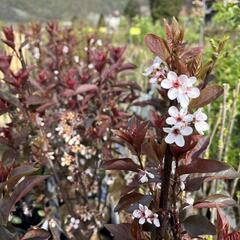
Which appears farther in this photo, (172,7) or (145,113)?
(172,7)

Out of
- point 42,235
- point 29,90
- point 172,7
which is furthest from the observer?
point 172,7

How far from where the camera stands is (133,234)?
4.37 ft

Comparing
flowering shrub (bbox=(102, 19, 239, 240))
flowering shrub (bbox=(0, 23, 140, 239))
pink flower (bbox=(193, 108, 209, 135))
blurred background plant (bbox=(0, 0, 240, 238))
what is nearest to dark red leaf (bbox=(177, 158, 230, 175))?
flowering shrub (bbox=(102, 19, 239, 240))

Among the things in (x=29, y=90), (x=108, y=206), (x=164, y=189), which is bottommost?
(x=108, y=206)

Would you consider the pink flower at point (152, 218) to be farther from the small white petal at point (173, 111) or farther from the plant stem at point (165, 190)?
the small white petal at point (173, 111)

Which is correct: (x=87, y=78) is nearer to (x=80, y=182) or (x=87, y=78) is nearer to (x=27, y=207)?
(x=80, y=182)

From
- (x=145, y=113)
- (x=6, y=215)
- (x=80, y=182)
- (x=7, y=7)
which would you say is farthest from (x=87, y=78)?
(x=7, y=7)

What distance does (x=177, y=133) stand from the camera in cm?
117

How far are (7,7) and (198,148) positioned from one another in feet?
13.6

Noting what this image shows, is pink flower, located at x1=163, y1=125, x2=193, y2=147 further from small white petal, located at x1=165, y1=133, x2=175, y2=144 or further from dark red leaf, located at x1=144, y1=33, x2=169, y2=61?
dark red leaf, located at x1=144, y1=33, x2=169, y2=61

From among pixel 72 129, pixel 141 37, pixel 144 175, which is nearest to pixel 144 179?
pixel 144 175

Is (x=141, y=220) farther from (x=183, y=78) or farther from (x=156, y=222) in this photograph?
(x=183, y=78)

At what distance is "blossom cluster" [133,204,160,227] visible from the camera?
130 cm

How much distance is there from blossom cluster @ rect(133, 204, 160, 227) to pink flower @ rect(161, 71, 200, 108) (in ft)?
1.03
